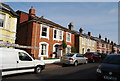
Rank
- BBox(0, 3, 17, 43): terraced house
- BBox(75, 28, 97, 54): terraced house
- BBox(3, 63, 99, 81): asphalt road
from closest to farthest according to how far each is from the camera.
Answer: BBox(3, 63, 99, 81): asphalt road → BBox(0, 3, 17, 43): terraced house → BBox(75, 28, 97, 54): terraced house

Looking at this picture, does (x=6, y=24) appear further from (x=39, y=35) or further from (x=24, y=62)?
(x=24, y=62)

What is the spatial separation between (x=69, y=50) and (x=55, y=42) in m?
5.18

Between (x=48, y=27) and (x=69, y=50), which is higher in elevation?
(x=48, y=27)

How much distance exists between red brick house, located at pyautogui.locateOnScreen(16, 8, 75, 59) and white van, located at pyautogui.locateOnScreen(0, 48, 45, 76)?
28.0 feet

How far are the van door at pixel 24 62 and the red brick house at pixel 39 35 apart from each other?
845 cm

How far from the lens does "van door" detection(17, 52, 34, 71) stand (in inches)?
324

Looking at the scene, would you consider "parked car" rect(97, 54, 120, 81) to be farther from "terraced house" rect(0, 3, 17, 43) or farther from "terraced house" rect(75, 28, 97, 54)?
"terraced house" rect(75, 28, 97, 54)

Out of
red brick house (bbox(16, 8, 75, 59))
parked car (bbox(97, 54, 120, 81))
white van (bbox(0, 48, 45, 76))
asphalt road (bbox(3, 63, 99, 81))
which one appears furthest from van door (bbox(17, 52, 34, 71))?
red brick house (bbox(16, 8, 75, 59))

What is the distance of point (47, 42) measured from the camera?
20141mm

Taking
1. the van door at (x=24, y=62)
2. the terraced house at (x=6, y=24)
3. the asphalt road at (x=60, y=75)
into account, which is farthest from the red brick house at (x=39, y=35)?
the van door at (x=24, y=62)

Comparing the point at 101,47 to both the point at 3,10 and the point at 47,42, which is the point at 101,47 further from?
the point at 3,10

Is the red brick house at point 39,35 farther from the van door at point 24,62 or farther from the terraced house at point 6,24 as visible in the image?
the van door at point 24,62

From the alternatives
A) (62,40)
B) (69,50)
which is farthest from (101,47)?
(62,40)

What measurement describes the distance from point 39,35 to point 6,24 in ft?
17.9
